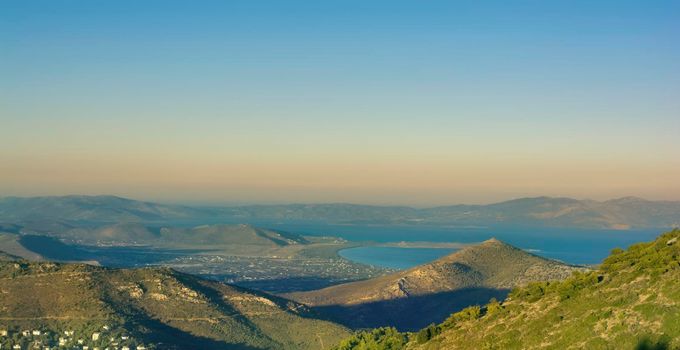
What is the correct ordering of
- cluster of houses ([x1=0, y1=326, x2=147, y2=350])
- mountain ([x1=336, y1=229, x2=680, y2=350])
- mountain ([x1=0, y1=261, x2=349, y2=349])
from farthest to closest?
mountain ([x1=0, y1=261, x2=349, y2=349]) < cluster of houses ([x1=0, y1=326, x2=147, y2=350]) < mountain ([x1=336, y1=229, x2=680, y2=350])

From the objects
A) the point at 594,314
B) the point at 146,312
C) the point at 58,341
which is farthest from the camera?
the point at 146,312

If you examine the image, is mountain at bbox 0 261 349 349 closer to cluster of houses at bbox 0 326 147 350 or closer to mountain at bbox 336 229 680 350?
cluster of houses at bbox 0 326 147 350

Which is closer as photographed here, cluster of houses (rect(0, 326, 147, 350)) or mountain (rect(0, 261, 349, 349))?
cluster of houses (rect(0, 326, 147, 350))

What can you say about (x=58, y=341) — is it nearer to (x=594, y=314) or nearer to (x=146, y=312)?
(x=146, y=312)

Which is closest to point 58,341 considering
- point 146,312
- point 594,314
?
point 146,312

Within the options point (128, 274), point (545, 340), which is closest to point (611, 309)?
point (545, 340)

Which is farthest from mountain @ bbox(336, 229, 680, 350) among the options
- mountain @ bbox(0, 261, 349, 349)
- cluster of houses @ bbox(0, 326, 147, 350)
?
mountain @ bbox(0, 261, 349, 349)

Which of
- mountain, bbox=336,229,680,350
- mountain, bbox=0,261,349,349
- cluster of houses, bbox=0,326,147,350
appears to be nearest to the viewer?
mountain, bbox=336,229,680,350
